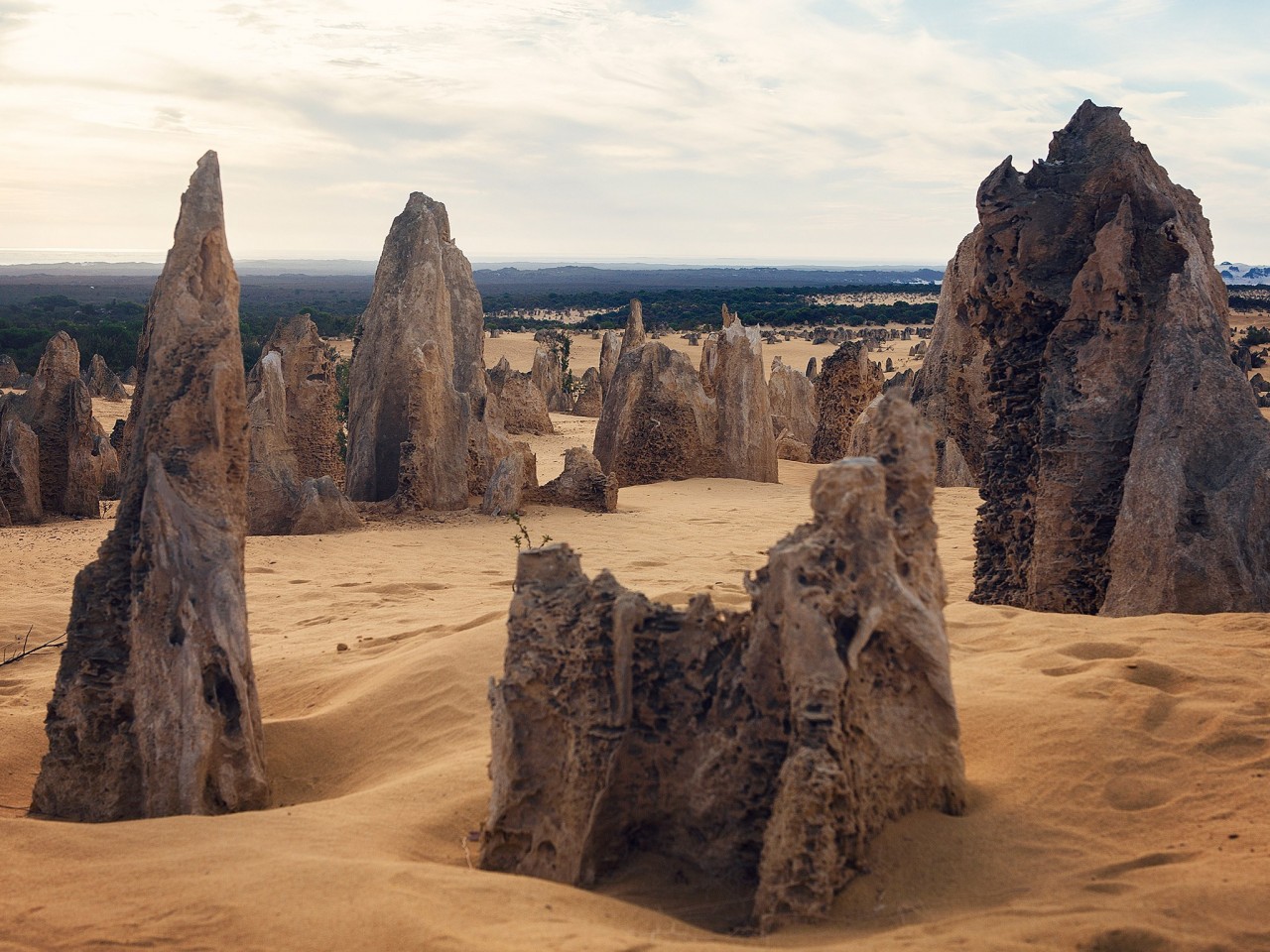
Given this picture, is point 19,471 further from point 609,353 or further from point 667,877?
point 609,353

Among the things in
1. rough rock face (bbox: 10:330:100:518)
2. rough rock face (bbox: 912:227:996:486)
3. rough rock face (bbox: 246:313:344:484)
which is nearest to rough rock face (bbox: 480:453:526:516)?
rough rock face (bbox: 246:313:344:484)

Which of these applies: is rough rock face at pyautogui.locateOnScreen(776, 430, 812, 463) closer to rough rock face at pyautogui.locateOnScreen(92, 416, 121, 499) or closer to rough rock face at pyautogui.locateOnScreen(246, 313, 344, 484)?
rough rock face at pyautogui.locateOnScreen(246, 313, 344, 484)

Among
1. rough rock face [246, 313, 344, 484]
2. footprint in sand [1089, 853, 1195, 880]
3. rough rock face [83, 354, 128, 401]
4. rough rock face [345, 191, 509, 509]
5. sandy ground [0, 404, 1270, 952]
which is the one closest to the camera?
sandy ground [0, 404, 1270, 952]

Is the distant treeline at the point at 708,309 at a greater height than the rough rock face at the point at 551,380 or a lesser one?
greater

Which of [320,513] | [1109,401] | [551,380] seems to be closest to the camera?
[1109,401]

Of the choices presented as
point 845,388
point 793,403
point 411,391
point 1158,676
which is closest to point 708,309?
point 793,403

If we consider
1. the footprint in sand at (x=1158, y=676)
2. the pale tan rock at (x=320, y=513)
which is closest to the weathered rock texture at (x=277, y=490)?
the pale tan rock at (x=320, y=513)

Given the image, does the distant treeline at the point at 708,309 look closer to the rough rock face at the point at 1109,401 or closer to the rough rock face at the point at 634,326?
the rough rock face at the point at 634,326
